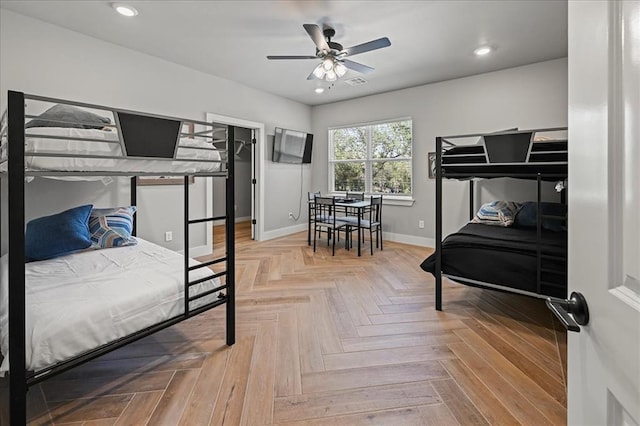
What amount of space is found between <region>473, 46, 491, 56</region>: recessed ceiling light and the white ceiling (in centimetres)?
7

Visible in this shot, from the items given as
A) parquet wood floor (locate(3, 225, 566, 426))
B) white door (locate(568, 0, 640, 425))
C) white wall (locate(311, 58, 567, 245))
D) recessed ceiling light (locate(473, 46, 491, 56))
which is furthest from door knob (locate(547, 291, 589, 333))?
white wall (locate(311, 58, 567, 245))

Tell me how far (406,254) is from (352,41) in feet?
9.44

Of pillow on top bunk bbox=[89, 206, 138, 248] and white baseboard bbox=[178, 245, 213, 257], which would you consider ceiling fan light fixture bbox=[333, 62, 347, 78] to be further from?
white baseboard bbox=[178, 245, 213, 257]

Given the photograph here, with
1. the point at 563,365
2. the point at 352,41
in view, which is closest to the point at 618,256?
the point at 563,365

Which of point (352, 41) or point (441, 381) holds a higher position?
point (352, 41)

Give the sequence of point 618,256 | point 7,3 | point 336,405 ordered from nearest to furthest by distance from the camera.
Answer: point 618,256 → point 336,405 → point 7,3

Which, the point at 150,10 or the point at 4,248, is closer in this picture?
the point at 150,10

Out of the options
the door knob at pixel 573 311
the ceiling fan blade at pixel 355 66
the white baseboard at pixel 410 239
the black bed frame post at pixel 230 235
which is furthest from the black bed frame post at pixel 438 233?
the white baseboard at pixel 410 239

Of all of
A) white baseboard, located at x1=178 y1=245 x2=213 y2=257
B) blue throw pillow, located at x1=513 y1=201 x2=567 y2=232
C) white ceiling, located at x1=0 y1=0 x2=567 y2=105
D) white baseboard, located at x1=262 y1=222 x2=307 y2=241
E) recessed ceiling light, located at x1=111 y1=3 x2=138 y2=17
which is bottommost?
white baseboard, located at x1=178 y1=245 x2=213 y2=257

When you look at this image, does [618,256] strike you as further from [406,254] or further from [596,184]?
[406,254]

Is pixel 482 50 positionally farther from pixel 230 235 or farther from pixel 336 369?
pixel 336 369

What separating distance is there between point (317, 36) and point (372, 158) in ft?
10.3

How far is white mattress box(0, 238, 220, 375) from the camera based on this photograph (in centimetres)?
137

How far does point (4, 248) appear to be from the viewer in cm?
301
